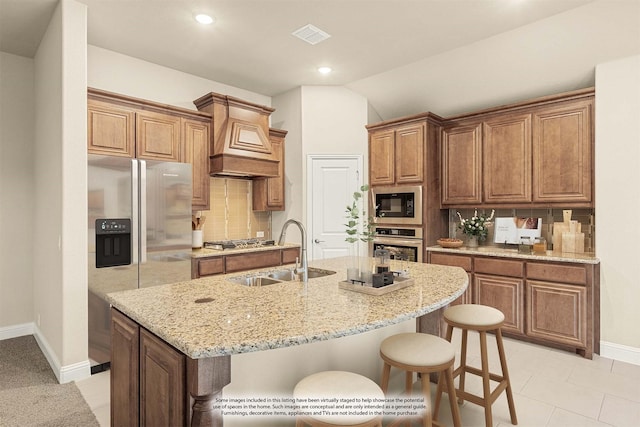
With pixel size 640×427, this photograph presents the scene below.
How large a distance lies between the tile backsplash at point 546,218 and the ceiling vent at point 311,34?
268cm

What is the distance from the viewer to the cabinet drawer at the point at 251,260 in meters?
3.84

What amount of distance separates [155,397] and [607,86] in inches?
165

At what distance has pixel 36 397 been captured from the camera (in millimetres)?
2518

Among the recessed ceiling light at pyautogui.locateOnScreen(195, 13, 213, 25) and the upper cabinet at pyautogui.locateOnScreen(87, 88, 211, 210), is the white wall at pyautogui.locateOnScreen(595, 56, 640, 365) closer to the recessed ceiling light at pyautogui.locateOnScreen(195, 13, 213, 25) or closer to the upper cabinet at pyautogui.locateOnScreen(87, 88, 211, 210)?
the recessed ceiling light at pyautogui.locateOnScreen(195, 13, 213, 25)

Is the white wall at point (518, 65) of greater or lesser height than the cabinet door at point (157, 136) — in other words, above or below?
above

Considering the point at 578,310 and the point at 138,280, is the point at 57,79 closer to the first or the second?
the point at 138,280

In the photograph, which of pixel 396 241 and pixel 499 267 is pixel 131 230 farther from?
pixel 499 267

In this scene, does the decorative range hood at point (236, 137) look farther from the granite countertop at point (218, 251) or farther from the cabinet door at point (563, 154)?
the cabinet door at point (563, 154)

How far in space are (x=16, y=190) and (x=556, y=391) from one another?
5.32 m

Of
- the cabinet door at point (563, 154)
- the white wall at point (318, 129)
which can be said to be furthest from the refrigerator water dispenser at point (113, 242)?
the cabinet door at point (563, 154)

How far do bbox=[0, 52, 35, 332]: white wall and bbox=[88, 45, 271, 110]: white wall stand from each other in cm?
91

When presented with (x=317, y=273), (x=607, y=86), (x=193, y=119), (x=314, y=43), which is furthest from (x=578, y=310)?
(x=193, y=119)

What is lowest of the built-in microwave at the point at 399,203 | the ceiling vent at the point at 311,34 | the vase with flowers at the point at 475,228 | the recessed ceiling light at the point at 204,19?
the vase with flowers at the point at 475,228

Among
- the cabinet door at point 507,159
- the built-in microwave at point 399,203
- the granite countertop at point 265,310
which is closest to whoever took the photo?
the granite countertop at point 265,310
